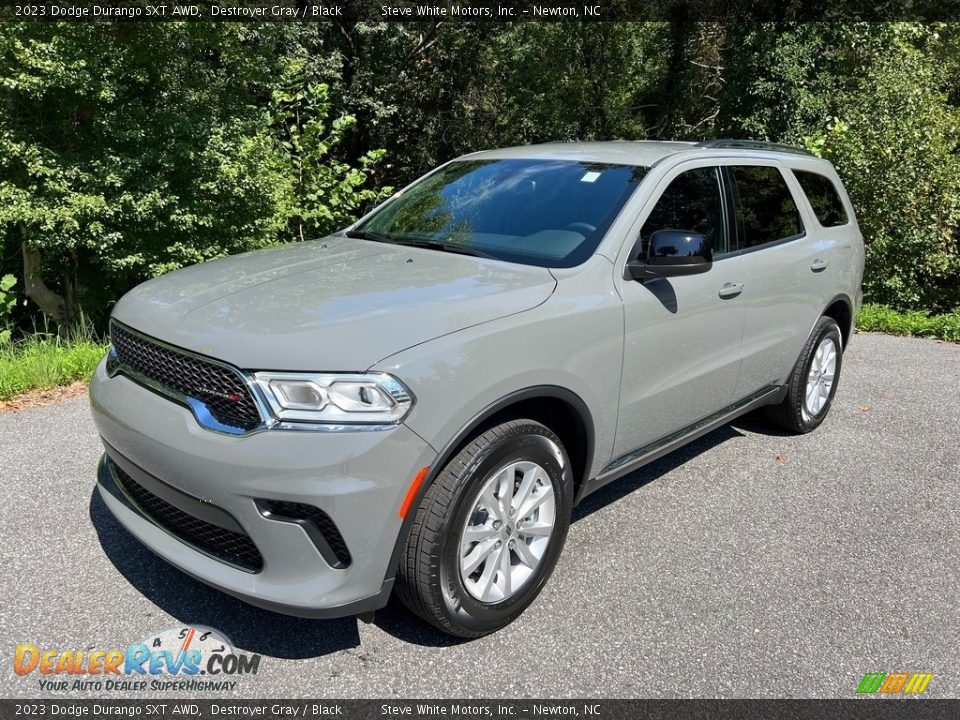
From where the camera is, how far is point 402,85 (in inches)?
794

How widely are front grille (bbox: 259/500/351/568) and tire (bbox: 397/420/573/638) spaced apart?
0.24m

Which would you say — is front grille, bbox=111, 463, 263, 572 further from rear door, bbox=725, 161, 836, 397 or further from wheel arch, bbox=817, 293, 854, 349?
wheel arch, bbox=817, 293, 854, 349

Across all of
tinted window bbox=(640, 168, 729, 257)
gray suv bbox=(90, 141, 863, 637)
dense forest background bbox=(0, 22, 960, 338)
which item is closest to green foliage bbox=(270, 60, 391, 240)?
dense forest background bbox=(0, 22, 960, 338)

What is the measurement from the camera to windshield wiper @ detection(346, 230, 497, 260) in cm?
343

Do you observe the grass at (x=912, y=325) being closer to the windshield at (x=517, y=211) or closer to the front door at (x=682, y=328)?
the front door at (x=682, y=328)

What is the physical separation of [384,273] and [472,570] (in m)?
1.24

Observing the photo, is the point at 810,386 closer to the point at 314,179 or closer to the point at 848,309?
the point at 848,309

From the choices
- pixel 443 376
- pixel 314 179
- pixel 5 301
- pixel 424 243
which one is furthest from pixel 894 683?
pixel 314 179

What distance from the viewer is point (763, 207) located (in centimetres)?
432

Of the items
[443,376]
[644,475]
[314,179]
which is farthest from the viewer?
[314,179]

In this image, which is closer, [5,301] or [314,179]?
[5,301]

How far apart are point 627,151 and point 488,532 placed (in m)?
2.29

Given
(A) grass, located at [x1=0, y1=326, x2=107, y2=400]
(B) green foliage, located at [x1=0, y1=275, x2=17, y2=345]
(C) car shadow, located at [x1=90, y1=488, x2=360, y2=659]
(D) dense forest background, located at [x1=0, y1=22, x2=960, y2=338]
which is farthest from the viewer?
(D) dense forest background, located at [x1=0, y1=22, x2=960, y2=338]

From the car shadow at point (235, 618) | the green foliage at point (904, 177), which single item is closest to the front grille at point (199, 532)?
the car shadow at point (235, 618)
